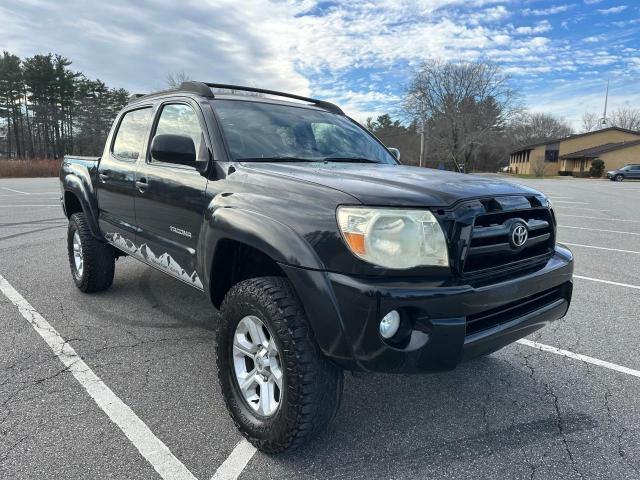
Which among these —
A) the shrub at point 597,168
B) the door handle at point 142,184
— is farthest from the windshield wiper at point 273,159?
the shrub at point 597,168

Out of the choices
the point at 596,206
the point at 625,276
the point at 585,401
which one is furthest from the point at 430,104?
the point at 585,401

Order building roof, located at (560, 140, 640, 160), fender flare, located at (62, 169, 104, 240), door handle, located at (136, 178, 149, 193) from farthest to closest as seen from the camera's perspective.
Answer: building roof, located at (560, 140, 640, 160), fender flare, located at (62, 169, 104, 240), door handle, located at (136, 178, 149, 193)

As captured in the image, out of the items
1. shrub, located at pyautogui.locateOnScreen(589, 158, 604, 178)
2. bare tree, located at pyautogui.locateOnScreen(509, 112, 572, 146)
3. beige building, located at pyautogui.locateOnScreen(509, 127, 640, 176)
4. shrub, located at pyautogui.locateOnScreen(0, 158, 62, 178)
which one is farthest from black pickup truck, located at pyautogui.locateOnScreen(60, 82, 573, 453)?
bare tree, located at pyautogui.locateOnScreen(509, 112, 572, 146)

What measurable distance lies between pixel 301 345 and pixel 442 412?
1165mm

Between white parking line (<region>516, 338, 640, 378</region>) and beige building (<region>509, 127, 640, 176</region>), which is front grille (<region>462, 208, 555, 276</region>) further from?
beige building (<region>509, 127, 640, 176</region>)

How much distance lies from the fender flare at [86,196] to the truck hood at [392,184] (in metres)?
2.42

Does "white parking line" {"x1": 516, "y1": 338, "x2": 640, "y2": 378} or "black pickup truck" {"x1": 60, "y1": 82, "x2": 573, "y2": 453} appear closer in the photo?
"black pickup truck" {"x1": 60, "y1": 82, "x2": 573, "y2": 453}

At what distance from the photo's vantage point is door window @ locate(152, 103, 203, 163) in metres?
3.19

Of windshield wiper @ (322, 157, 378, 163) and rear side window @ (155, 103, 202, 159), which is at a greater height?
rear side window @ (155, 103, 202, 159)

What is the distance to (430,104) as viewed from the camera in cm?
5697

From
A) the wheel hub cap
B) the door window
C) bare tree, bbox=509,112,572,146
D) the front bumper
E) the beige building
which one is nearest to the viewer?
the front bumper

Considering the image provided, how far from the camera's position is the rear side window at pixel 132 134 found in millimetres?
3889

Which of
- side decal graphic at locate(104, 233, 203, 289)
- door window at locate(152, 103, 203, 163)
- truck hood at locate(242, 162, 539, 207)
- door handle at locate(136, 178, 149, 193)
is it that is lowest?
side decal graphic at locate(104, 233, 203, 289)

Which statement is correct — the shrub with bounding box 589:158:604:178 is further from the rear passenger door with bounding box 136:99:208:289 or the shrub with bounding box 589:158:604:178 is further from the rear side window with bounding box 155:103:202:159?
the rear passenger door with bounding box 136:99:208:289
